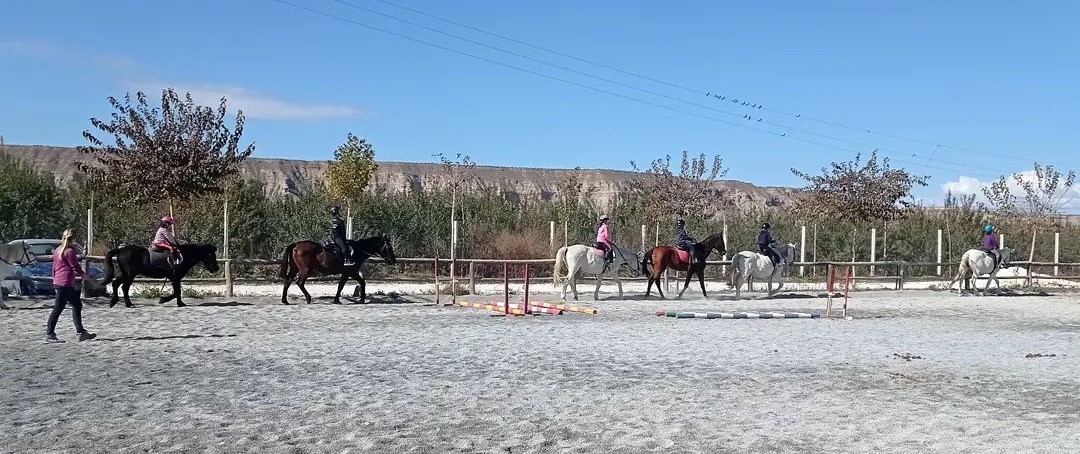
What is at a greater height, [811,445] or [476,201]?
[476,201]

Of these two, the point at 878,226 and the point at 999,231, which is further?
the point at 999,231

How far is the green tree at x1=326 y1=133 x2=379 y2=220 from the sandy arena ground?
64.5ft

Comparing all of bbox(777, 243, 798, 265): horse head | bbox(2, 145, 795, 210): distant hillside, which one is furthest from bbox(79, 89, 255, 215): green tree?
bbox(2, 145, 795, 210): distant hillside

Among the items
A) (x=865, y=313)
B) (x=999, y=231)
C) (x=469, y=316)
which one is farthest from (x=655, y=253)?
(x=999, y=231)

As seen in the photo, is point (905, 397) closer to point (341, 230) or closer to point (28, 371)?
point (28, 371)

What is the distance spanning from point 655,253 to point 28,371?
621 inches

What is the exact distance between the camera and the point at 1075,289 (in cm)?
3077

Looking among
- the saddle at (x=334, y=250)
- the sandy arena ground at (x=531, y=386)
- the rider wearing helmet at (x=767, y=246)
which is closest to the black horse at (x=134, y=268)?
the sandy arena ground at (x=531, y=386)

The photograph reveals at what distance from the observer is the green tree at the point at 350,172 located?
37.0m

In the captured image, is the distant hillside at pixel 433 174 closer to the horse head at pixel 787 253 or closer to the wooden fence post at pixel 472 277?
the horse head at pixel 787 253

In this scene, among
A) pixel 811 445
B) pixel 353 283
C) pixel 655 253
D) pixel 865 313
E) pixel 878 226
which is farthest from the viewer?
pixel 878 226

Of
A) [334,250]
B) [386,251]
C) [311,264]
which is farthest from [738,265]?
[311,264]

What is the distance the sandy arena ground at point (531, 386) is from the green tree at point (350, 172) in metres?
19.7

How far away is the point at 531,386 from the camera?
995cm
